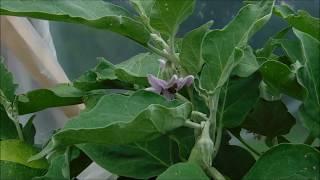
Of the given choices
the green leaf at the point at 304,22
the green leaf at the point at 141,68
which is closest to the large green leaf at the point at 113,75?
the green leaf at the point at 141,68

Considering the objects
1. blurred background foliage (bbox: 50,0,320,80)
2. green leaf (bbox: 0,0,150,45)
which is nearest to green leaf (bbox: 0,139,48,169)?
green leaf (bbox: 0,0,150,45)

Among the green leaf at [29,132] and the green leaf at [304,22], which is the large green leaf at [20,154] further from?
the green leaf at [304,22]

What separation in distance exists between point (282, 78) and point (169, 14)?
0.09 metres

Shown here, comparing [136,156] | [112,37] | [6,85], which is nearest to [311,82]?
[136,156]

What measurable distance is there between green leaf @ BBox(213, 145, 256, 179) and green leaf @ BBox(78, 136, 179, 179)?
0.15ft

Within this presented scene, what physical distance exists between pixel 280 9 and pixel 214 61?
107 millimetres

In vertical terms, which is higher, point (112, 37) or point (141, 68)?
point (141, 68)

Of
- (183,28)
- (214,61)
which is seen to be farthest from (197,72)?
(183,28)

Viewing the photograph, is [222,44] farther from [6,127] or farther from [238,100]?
[6,127]

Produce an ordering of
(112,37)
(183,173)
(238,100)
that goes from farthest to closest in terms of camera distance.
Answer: (112,37)
(238,100)
(183,173)

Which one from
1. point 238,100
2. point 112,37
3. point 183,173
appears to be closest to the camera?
point 183,173

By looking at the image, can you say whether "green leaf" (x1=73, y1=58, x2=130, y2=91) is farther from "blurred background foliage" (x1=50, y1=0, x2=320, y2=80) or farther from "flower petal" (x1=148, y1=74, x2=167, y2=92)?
"blurred background foliage" (x1=50, y1=0, x2=320, y2=80)

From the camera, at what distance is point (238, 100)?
0.40 meters

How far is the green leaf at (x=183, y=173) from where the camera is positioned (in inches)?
11.8
